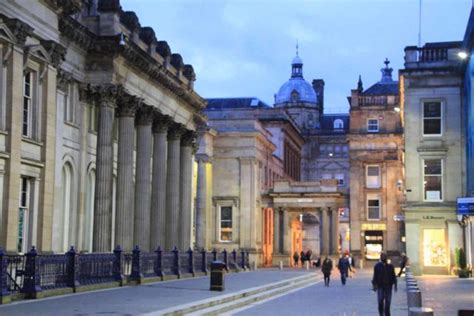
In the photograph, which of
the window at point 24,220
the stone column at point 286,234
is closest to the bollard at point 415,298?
the window at point 24,220

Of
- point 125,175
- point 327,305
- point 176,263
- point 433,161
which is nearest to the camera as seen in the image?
point 327,305

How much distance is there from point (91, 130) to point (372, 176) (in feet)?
149

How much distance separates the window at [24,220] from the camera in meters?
30.1

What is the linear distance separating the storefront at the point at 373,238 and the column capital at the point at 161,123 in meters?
36.8

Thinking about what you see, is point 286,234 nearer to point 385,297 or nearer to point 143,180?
point 143,180

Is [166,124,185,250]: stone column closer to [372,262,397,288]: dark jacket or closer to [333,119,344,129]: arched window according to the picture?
[372,262,397,288]: dark jacket

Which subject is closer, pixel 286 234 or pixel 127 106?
pixel 127 106

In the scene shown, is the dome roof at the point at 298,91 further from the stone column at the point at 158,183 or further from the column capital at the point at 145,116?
the column capital at the point at 145,116

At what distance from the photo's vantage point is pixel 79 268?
28.8 metres

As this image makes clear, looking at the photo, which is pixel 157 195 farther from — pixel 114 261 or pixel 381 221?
pixel 381 221

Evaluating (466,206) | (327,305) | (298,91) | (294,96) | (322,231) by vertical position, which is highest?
(298,91)

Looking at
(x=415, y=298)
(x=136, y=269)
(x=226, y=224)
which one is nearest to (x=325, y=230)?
(x=226, y=224)

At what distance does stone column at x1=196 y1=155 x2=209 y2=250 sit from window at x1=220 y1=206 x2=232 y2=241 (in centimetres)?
508

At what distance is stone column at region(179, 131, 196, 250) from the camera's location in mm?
52469
